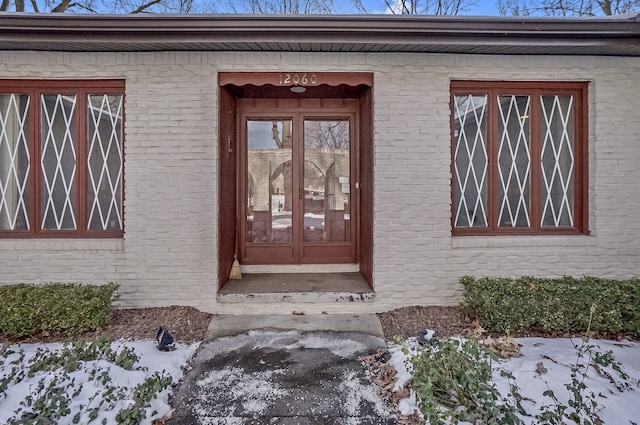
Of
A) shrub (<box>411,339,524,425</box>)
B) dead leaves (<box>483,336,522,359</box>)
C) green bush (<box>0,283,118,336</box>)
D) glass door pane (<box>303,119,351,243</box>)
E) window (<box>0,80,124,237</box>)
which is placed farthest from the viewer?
glass door pane (<box>303,119,351,243</box>)

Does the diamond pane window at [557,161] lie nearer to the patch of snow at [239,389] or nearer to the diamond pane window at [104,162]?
the patch of snow at [239,389]

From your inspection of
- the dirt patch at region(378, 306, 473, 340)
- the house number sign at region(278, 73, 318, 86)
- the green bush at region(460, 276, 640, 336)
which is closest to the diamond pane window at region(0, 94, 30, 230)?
the house number sign at region(278, 73, 318, 86)

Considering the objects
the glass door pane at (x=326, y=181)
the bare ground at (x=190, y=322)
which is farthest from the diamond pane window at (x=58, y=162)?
the glass door pane at (x=326, y=181)

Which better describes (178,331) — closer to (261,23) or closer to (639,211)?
(261,23)

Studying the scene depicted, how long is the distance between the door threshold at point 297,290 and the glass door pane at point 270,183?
0.80 metres

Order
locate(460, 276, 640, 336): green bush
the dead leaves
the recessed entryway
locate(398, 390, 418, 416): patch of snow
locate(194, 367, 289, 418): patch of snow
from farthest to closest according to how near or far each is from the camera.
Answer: the recessed entryway, locate(460, 276, 640, 336): green bush, the dead leaves, locate(194, 367, 289, 418): patch of snow, locate(398, 390, 418, 416): patch of snow

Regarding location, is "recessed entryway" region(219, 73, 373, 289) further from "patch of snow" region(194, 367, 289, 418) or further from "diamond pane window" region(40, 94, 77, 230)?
"patch of snow" region(194, 367, 289, 418)

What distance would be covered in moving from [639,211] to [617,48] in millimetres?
2017

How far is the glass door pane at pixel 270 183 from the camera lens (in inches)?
223

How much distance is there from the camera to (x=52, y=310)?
3.76m

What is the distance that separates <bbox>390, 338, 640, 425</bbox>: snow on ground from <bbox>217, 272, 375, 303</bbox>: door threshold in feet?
3.30

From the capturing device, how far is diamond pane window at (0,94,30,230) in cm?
468

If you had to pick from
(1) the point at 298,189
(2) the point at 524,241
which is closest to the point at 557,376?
(2) the point at 524,241

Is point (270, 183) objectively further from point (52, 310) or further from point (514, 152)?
point (514, 152)
